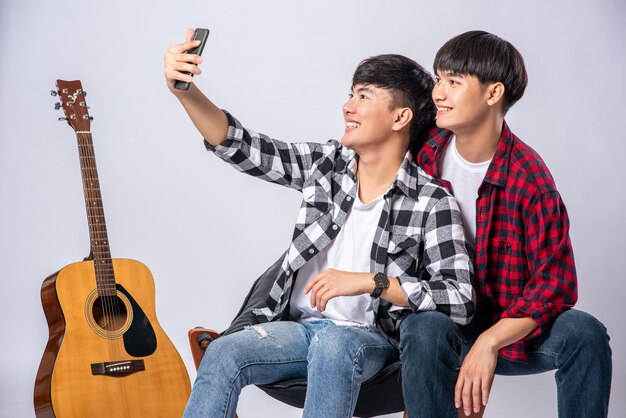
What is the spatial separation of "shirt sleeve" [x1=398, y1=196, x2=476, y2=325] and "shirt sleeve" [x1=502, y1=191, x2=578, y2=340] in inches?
4.4

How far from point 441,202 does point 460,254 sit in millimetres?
159

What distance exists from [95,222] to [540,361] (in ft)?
4.36

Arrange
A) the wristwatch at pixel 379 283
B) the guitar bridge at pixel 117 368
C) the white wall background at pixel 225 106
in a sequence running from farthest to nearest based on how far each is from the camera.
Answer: the white wall background at pixel 225 106 → the guitar bridge at pixel 117 368 → the wristwatch at pixel 379 283

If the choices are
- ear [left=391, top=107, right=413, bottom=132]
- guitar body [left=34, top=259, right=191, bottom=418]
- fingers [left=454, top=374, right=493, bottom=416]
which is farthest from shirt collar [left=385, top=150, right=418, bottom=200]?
guitar body [left=34, top=259, right=191, bottom=418]

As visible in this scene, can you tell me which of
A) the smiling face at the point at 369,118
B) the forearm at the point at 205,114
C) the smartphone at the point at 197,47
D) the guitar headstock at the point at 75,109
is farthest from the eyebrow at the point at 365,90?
the guitar headstock at the point at 75,109

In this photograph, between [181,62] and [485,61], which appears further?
[485,61]

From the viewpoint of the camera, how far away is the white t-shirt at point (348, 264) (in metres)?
2.37

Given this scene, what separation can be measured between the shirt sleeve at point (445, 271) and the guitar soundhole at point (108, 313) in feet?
3.06

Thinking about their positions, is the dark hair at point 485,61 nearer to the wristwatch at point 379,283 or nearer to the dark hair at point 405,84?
the dark hair at point 405,84

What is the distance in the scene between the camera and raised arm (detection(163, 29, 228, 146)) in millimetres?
2139

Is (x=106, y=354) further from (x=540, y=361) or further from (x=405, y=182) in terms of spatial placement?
(x=540, y=361)

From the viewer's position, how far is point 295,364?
2.25m

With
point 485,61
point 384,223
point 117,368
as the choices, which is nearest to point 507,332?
point 384,223

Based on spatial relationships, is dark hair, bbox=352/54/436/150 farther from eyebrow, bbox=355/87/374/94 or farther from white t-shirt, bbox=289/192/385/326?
white t-shirt, bbox=289/192/385/326
